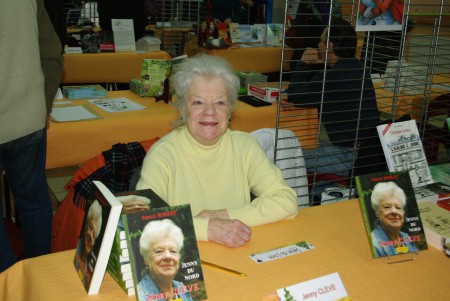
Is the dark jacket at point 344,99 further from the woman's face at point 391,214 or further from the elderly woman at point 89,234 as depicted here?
the elderly woman at point 89,234

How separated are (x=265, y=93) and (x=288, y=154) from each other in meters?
0.90

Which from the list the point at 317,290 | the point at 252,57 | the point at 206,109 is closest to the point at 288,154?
the point at 206,109

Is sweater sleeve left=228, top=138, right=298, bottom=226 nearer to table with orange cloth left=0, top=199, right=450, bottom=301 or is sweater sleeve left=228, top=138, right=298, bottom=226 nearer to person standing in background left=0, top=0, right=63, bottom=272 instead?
table with orange cloth left=0, top=199, right=450, bottom=301

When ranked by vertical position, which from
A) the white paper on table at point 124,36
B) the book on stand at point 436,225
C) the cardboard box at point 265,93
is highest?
the white paper on table at point 124,36

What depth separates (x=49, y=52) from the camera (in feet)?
7.25

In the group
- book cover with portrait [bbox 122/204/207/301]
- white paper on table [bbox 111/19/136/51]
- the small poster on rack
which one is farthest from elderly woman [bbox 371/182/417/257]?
white paper on table [bbox 111/19/136/51]

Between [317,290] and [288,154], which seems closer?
[317,290]

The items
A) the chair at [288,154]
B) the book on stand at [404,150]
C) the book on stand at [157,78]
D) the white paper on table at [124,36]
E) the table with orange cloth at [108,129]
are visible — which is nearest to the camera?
the book on stand at [404,150]

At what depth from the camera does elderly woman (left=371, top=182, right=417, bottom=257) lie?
142 centimetres

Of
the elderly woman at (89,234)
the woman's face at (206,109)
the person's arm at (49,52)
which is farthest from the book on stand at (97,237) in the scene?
the person's arm at (49,52)

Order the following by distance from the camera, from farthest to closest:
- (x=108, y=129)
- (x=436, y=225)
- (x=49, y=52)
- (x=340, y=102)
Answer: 1. (x=340, y=102)
2. (x=108, y=129)
3. (x=49, y=52)
4. (x=436, y=225)

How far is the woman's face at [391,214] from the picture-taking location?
143 centimetres

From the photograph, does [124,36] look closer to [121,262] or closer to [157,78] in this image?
[157,78]

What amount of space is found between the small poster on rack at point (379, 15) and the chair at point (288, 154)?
2.04ft
